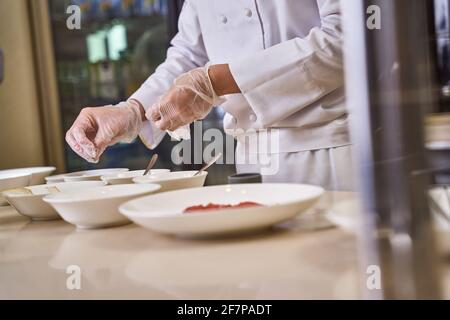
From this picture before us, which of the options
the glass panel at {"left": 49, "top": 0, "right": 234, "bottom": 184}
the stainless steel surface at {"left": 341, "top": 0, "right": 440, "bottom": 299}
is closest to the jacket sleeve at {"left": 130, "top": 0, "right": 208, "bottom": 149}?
the glass panel at {"left": 49, "top": 0, "right": 234, "bottom": 184}

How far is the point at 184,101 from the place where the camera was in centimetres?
117

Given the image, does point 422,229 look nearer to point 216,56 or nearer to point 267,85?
point 267,85

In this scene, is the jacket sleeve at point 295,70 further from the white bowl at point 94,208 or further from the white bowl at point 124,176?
the white bowl at point 94,208

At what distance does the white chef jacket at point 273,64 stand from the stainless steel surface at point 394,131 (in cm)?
82

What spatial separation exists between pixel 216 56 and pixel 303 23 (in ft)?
1.04

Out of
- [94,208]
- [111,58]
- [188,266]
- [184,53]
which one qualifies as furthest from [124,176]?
[111,58]

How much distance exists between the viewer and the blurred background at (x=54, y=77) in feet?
5.80

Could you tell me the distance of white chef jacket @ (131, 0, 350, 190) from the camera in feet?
3.93

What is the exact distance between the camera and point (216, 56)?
64.3 inches

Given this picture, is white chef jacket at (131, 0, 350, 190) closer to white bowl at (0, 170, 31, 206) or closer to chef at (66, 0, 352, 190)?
chef at (66, 0, 352, 190)

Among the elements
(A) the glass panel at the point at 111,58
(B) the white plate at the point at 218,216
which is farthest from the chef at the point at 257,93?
(B) the white plate at the point at 218,216

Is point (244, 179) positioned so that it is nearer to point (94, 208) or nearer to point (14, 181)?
point (94, 208)

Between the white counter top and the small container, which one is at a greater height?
the small container
